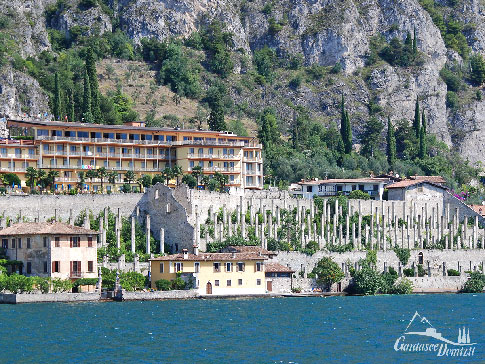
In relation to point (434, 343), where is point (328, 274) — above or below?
above

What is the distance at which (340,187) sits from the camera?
6117 inches

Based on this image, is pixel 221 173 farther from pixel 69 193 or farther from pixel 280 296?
pixel 280 296

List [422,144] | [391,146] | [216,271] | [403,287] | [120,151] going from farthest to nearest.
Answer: [422,144], [391,146], [120,151], [403,287], [216,271]

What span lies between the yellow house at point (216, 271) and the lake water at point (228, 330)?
11.0ft

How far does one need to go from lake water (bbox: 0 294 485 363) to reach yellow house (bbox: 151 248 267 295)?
11.0 feet

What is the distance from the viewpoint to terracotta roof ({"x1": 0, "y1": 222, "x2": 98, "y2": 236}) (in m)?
110

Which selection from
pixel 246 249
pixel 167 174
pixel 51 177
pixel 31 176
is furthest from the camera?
pixel 167 174

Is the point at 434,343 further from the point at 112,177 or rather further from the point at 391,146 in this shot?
the point at 391,146

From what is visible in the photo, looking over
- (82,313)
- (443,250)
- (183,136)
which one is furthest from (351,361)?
(183,136)

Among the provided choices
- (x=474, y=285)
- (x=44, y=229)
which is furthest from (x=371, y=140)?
(x=44, y=229)

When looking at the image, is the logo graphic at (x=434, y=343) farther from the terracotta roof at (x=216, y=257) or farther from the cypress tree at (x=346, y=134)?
the cypress tree at (x=346, y=134)

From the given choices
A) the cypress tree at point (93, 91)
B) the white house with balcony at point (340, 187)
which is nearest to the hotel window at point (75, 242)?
A: the cypress tree at point (93, 91)

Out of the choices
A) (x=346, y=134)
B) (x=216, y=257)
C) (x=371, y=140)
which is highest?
(x=346, y=134)

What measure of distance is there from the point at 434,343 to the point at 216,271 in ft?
122
